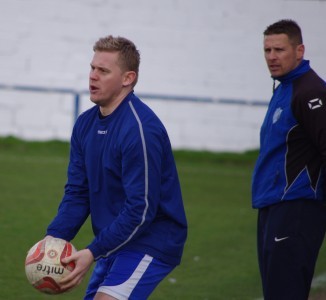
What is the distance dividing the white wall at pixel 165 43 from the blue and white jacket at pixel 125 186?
11372 millimetres

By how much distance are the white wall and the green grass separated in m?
0.76

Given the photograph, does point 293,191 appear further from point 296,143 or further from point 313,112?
point 313,112

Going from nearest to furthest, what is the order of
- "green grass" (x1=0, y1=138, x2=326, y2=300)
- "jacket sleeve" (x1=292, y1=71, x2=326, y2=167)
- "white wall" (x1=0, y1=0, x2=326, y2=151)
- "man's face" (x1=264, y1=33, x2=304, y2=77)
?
"jacket sleeve" (x1=292, y1=71, x2=326, y2=167), "man's face" (x1=264, y1=33, x2=304, y2=77), "green grass" (x1=0, y1=138, x2=326, y2=300), "white wall" (x1=0, y1=0, x2=326, y2=151)

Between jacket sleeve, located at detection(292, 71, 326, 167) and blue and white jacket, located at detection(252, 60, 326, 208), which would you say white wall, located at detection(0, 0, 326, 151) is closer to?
blue and white jacket, located at detection(252, 60, 326, 208)

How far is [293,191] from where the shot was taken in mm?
5949

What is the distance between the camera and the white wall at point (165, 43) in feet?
55.9

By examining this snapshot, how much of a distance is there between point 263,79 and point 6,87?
4481 mm

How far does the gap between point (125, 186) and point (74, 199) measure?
0.60 meters

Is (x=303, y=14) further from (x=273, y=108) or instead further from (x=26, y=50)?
(x=273, y=108)

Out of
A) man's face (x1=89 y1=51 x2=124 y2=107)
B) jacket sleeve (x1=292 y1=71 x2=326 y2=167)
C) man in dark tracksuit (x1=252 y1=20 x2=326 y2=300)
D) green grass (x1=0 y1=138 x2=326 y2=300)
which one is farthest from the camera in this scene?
green grass (x1=0 y1=138 x2=326 y2=300)

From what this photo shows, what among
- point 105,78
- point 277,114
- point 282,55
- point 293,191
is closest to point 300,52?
point 282,55

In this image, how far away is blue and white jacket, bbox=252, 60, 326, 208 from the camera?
5852 millimetres

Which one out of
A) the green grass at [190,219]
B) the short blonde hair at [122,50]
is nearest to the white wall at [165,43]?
the green grass at [190,219]

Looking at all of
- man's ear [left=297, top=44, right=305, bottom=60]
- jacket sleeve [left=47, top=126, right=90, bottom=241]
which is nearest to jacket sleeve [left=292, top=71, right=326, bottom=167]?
man's ear [left=297, top=44, right=305, bottom=60]
